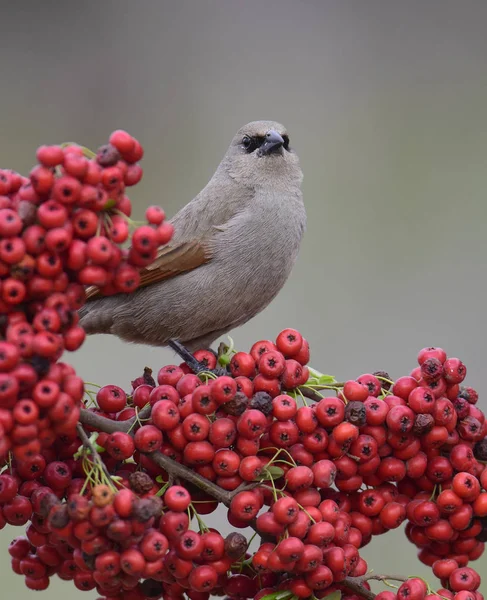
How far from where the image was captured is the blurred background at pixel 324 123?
5.41 meters

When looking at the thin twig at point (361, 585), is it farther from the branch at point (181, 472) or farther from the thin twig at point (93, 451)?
the thin twig at point (93, 451)

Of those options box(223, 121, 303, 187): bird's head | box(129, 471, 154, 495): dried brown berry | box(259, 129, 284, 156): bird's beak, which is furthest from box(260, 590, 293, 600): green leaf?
box(259, 129, 284, 156): bird's beak

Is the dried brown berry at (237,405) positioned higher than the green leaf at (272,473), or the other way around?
the dried brown berry at (237,405)

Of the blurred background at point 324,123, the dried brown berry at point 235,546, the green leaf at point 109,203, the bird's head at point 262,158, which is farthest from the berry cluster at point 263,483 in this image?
the blurred background at point 324,123

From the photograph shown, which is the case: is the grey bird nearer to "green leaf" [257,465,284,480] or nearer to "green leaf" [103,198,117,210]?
"green leaf" [257,465,284,480]

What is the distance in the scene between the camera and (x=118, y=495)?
72.6 inches

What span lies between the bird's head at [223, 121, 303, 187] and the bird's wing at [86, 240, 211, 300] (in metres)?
0.46

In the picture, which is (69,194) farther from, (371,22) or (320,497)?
(371,22)

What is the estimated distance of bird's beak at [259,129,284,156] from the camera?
403cm

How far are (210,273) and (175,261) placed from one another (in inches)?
5.5

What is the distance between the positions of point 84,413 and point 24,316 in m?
0.38

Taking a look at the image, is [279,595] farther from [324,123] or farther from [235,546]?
[324,123]

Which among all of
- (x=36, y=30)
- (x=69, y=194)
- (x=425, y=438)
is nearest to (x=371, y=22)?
(x=36, y=30)

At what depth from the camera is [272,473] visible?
6.84 ft
